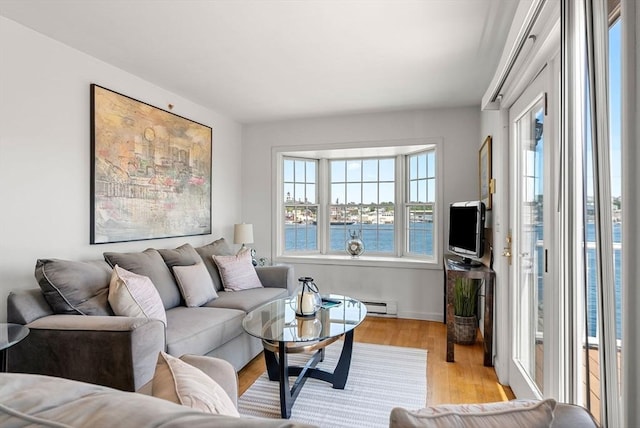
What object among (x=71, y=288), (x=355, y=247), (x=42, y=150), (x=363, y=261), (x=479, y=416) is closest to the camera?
(x=479, y=416)

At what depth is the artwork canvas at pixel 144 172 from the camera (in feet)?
9.36

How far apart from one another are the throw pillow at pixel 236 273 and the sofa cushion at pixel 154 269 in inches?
21.7

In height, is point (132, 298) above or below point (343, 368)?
above

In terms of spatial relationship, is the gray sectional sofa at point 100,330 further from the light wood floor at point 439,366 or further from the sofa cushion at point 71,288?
the light wood floor at point 439,366

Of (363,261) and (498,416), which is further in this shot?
(363,261)

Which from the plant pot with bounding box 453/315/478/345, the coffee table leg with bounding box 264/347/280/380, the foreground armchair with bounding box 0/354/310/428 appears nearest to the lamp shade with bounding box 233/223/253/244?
the coffee table leg with bounding box 264/347/280/380

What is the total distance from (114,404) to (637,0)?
51.6 inches

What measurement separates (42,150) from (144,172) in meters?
0.86

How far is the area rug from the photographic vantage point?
2.23 m

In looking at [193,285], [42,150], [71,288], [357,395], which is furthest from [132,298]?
[357,395]

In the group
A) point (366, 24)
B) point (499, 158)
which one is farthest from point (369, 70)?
point (499, 158)

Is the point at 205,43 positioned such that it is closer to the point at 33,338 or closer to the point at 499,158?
the point at 33,338

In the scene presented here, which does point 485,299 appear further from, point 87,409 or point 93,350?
point 87,409

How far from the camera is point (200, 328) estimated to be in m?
2.41
